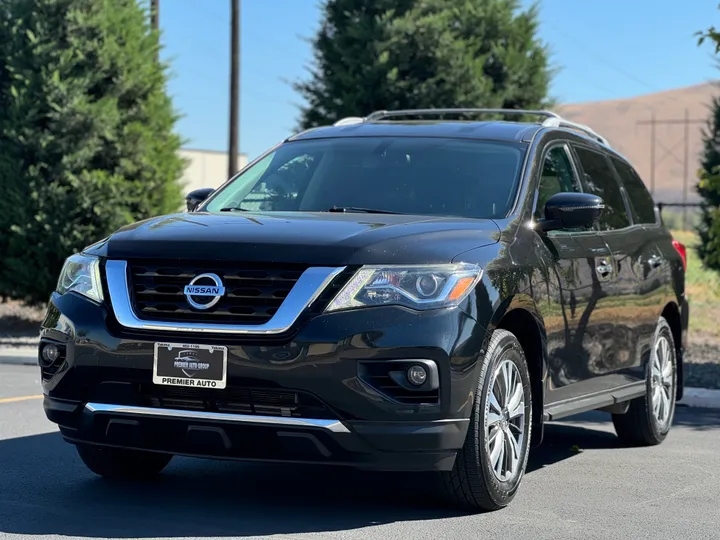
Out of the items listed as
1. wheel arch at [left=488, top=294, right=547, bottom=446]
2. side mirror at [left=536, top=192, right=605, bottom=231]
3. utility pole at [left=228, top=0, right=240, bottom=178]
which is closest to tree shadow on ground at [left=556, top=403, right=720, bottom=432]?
wheel arch at [left=488, top=294, right=547, bottom=446]

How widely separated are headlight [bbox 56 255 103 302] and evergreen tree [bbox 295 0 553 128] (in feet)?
39.7

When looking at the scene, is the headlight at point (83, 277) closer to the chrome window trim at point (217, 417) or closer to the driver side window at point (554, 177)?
the chrome window trim at point (217, 417)

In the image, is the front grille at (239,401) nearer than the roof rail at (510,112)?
Yes

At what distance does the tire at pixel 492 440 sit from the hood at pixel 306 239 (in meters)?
0.53

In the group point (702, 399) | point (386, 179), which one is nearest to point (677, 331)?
point (702, 399)

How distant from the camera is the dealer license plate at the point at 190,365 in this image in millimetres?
5578

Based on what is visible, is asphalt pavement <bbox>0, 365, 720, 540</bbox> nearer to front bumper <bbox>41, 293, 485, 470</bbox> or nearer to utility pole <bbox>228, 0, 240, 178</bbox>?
front bumper <bbox>41, 293, 485, 470</bbox>

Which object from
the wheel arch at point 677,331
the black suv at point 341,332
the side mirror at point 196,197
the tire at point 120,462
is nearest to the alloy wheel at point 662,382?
the wheel arch at point 677,331

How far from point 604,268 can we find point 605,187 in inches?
36.2

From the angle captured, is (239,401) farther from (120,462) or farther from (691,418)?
(691,418)

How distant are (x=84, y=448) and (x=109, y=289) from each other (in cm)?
109

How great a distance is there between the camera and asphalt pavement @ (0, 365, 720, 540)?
5.68 meters

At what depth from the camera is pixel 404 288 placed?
5633 mm

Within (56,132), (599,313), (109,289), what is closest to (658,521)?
(599,313)
